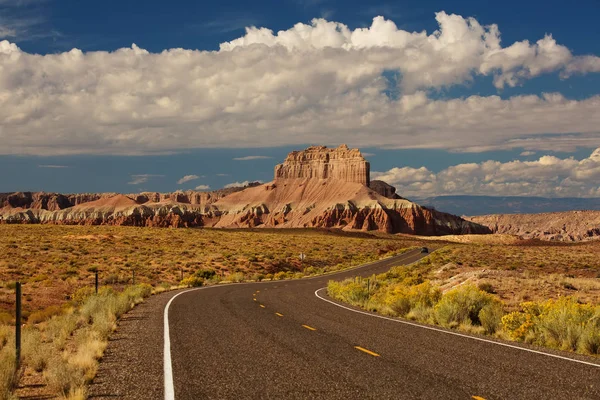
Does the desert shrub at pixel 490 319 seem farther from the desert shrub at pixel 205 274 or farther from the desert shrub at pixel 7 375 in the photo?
the desert shrub at pixel 205 274

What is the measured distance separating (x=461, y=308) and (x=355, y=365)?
340 inches

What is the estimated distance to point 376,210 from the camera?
190500 mm

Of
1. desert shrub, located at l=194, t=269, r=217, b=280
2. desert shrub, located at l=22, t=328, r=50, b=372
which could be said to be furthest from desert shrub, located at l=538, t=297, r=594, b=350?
desert shrub, located at l=194, t=269, r=217, b=280

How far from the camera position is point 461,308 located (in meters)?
17.1

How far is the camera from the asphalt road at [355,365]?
25.3 ft

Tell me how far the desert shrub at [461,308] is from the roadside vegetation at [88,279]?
9424 mm

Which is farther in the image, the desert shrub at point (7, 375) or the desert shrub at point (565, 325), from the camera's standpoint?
the desert shrub at point (565, 325)

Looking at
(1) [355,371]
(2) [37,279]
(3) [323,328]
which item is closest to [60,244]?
(2) [37,279]

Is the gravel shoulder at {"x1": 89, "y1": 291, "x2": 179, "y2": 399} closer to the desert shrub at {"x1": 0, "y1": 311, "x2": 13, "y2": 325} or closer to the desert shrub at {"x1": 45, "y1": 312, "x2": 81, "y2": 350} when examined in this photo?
the desert shrub at {"x1": 45, "y1": 312, "x2": 81, "y2": 350}

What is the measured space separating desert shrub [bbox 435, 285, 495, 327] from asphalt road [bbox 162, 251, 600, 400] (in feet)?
7.24

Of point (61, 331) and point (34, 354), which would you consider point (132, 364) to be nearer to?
point (34, 354)

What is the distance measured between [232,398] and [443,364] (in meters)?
3.95

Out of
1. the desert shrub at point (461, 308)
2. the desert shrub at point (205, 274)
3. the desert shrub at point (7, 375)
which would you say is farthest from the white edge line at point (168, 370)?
the desert shrub at point (205, 274)

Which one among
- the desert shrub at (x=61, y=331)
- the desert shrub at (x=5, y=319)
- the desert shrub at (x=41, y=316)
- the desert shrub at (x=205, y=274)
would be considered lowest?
the desert shrub at (x=205, y=274)
